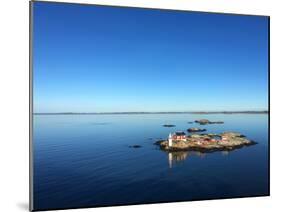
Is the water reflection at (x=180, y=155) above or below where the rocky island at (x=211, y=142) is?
below

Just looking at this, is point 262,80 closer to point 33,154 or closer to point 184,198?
point 184,198

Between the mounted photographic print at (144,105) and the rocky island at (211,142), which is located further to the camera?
the rocky island at (211,142)

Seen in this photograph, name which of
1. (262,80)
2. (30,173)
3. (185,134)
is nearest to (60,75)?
(30,173)

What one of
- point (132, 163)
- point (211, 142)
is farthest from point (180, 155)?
point (132, 163)
